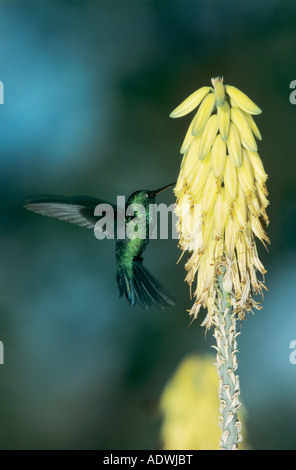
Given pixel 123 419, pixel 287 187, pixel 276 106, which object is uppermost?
pixel 276 106

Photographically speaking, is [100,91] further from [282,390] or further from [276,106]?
[282,390]

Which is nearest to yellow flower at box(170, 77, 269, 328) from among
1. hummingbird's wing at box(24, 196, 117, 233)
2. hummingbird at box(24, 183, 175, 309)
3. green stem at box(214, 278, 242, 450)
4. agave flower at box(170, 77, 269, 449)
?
agave flower at box(170, 77, 269, 449)

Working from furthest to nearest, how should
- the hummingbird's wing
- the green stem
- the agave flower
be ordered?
the hummingbird's wing, the agave flower, the green stem

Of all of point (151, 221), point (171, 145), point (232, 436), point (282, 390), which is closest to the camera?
point (232, 436)

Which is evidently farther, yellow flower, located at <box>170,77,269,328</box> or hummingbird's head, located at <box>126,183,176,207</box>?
hummingbird's head, located at <box>126,183,176,207</box>

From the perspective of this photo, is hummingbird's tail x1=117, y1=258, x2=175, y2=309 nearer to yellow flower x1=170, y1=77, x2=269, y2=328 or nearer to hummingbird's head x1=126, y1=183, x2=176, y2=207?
hummingbird's head x1=126, y1=183, x2=176, y2=207

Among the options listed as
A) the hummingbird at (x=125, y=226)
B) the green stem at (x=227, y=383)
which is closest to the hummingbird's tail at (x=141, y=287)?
the hummingbird at (x=125, y=226)

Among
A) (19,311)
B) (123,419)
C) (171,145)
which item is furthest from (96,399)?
(171,145)
